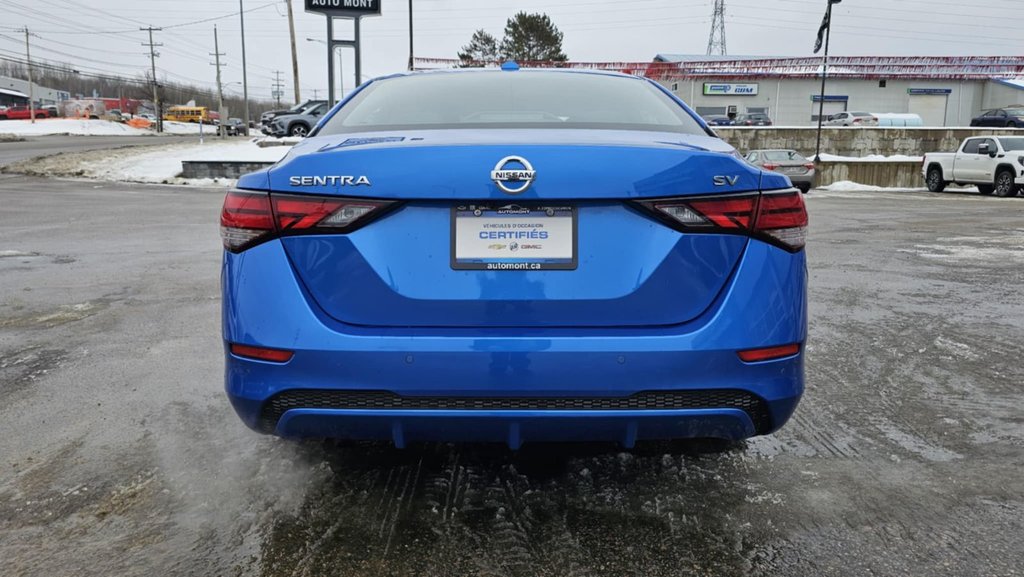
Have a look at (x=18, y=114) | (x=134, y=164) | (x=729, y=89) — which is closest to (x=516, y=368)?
(x=134, y=164)

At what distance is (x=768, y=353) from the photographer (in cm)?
218

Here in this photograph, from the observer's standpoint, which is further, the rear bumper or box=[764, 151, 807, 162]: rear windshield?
box=[764, 151, 807, 162]: rear windshield

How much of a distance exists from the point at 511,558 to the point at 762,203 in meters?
1.31

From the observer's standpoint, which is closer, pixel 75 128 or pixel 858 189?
pixel 858 189

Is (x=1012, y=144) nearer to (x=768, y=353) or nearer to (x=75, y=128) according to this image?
(x=768, y=353)

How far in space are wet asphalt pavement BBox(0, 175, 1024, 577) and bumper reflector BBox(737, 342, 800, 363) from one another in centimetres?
63

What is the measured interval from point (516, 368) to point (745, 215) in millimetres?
809

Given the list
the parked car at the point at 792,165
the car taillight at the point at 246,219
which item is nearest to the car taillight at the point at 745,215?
the car taillight at the point at 246,219

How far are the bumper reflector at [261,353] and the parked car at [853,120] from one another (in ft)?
143

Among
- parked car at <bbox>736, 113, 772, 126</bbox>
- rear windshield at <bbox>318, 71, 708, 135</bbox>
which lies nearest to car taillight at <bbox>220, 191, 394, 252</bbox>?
rear windshield at <bbox>318, 71, 708, 135</bbox>

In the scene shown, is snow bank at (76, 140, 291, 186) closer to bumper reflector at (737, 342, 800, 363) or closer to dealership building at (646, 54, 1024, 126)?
bumper reflector at (737, 342, 800, 363)

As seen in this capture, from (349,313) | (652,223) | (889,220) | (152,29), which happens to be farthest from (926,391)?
(152,29)

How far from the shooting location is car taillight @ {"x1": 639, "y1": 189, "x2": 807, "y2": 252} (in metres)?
2.10

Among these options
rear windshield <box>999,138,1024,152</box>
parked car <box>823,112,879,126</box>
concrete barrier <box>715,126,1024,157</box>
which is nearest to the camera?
rear windshield <box>999,138,1024,152</box>
